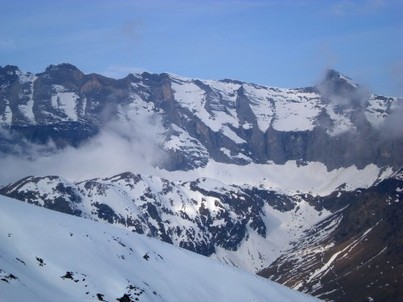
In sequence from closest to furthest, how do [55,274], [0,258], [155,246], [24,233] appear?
[0,258]
[55,274]
[24,233]
[155,246]

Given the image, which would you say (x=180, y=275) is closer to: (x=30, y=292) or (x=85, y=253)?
(x=85, y=253)

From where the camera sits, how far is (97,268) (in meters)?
148

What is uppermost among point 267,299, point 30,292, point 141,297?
point 30,292

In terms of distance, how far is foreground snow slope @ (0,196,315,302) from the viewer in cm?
12938

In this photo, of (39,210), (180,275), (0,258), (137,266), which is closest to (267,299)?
(180,275)

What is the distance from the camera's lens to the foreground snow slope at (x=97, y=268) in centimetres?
12938

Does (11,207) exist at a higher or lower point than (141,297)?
higher

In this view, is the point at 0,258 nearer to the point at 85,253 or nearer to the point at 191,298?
the point at 85,253

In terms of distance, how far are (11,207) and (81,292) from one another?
127 ft

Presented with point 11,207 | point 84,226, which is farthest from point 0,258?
point 84,226

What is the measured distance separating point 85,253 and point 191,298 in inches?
1014

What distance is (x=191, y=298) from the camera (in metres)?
161

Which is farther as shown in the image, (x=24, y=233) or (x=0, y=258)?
(x=24, y=233)

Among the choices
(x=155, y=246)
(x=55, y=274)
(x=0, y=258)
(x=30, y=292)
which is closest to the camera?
(x=30, y=292)
